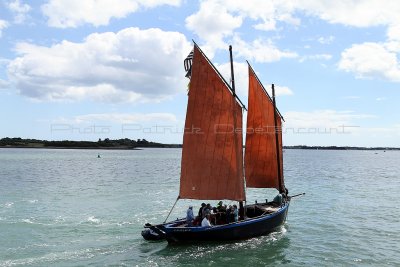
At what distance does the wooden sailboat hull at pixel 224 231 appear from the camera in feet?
89.9

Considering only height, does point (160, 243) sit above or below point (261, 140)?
below

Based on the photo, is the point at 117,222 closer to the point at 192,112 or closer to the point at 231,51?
the point at 192,112

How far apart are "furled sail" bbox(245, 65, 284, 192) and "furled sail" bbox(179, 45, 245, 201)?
5245mm

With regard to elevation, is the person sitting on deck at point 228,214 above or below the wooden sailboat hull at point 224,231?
above

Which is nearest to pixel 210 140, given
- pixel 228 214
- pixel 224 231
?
pixel 228 214

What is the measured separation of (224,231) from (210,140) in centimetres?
605

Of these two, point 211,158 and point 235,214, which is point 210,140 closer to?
point 211,158

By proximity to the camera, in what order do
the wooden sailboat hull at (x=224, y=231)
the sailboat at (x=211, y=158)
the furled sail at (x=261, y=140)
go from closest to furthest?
the wooden sailboat hull at (x=224, y=231) → the sailboat at (x=211, y=158) → the furled sail at (x=261, y=140)

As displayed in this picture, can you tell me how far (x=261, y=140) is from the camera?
35531 millimetres

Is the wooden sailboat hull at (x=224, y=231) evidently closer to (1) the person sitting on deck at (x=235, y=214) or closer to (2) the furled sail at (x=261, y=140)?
(1) the person sitting on deck at (x=235, y=214)

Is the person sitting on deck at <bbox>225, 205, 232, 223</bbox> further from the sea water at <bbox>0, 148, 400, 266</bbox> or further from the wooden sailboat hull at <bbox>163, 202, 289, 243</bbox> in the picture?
the sea water at <bbox>0, 148, 400, 266</bbox>

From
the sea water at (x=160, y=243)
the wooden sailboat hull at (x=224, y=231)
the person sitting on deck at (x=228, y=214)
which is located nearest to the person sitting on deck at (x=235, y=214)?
the person sitting on deck at (x=228, y=214)

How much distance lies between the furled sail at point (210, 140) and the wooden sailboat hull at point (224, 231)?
206 centimetres

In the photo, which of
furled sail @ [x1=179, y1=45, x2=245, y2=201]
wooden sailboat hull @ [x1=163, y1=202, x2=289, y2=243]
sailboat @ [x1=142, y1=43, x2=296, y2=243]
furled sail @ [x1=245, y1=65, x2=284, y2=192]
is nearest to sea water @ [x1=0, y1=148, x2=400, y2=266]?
wooden sailboat hull @ [x1=163, y1=202, x2=289, y2=243]
